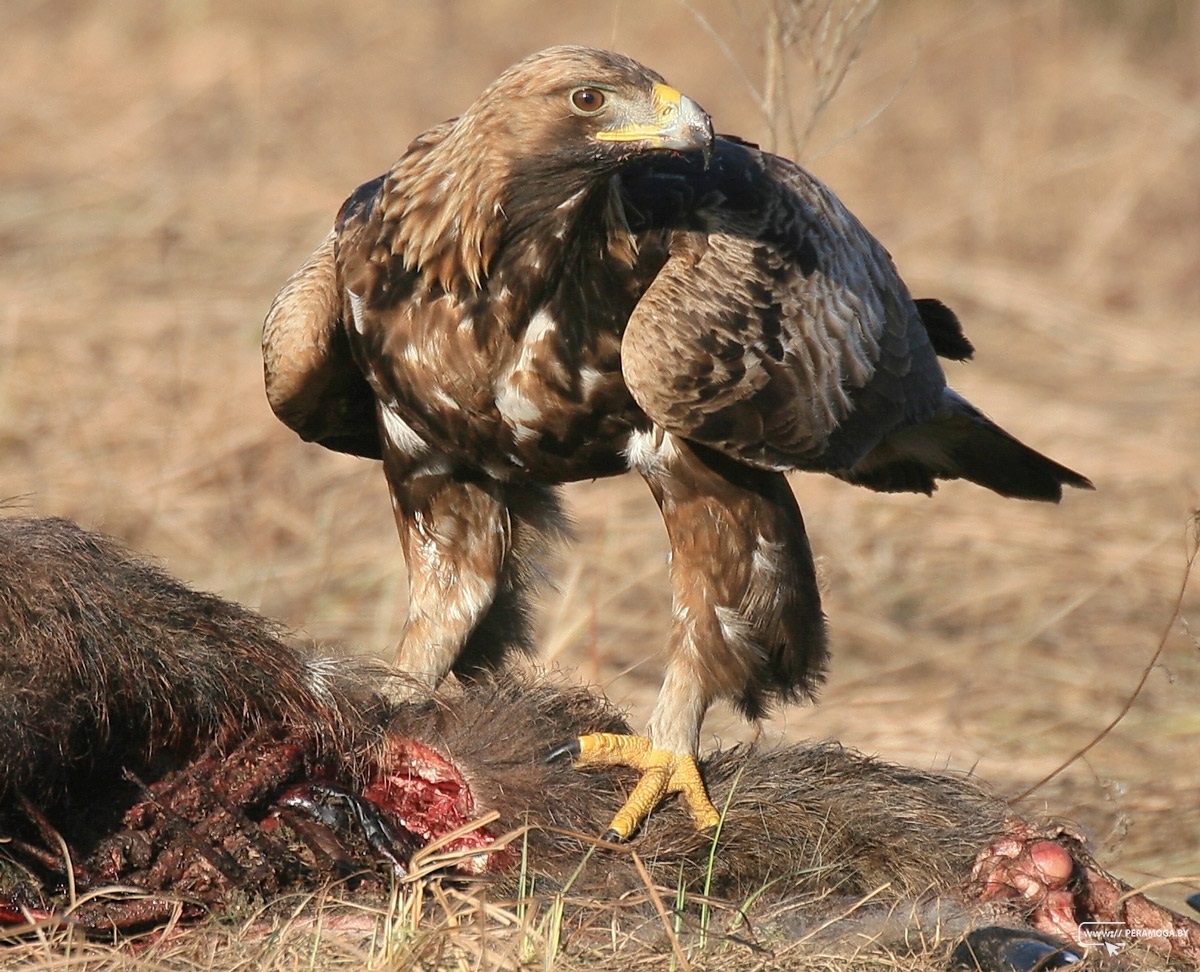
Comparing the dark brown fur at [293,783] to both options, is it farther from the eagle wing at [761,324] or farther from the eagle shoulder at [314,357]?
the eagle shoulder at [314,357]

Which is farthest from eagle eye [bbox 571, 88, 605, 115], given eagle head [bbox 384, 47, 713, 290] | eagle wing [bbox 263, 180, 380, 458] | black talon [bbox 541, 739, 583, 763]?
black talon [bbox 541, 739, 583, 763]

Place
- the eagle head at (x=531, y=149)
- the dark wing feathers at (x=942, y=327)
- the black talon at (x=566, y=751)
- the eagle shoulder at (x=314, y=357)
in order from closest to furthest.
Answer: the black talon at (x=566, y=751), the eagle head at (x=531, y=149), the eagle shoulder at (x=314, y=357), the dark wing feathers at (x=942, y=327)

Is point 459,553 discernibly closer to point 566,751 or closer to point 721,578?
point 721,578

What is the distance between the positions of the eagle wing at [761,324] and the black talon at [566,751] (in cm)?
76

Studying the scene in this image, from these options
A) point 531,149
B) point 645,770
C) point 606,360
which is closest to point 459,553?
point 606,360

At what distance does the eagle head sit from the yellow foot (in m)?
1.09

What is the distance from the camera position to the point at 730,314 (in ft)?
12.7

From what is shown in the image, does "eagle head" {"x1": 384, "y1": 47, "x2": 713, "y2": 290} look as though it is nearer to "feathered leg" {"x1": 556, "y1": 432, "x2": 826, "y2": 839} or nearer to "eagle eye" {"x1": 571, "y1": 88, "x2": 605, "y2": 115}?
"eagle eye" {"x1": 571, "y1": 88, "x2": 605, "y2": 115}

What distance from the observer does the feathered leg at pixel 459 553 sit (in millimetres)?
4320

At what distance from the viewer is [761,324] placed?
13.0 ft

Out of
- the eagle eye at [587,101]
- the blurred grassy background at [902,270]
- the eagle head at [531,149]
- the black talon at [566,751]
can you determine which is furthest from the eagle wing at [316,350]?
the black talon at [566,751]

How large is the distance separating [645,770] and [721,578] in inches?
21.8

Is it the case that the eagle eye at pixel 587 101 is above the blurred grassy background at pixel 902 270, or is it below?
above

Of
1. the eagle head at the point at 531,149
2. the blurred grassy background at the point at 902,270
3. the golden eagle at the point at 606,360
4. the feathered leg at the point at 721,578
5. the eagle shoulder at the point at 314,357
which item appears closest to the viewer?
the eagle head at the point at 531,149
